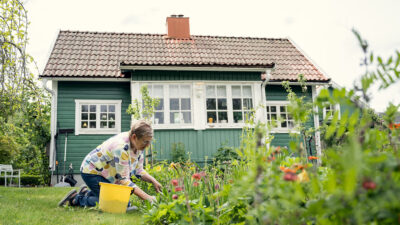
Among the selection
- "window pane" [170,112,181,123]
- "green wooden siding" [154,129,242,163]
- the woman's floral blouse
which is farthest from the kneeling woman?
"window pane" [170,112,181,123]

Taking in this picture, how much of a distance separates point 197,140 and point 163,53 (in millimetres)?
3495

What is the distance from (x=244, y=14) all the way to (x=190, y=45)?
7.62ft

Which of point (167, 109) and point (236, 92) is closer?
point (167, 109)

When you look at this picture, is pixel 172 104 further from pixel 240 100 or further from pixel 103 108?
pixel 103 108

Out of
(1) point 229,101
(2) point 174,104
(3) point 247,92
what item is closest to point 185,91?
(2) point 174,104

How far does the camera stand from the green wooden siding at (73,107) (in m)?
9.48

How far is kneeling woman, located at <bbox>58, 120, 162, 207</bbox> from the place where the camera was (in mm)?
3670

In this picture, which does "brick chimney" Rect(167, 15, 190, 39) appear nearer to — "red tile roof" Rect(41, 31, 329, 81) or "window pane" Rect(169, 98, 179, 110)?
"red tile roof" Rect(41, 31, 329, 81)

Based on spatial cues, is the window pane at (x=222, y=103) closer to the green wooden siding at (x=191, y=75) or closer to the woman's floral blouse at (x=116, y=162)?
the green wooden siding at (x=191, y=75)

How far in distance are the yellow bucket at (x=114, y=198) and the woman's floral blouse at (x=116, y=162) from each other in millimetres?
131

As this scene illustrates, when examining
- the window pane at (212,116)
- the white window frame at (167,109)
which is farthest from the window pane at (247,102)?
the white window frame at (167,109)

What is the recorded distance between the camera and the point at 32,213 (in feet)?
12.1

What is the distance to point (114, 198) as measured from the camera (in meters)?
3.55

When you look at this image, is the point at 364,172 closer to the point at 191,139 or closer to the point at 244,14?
the point at 191,139
